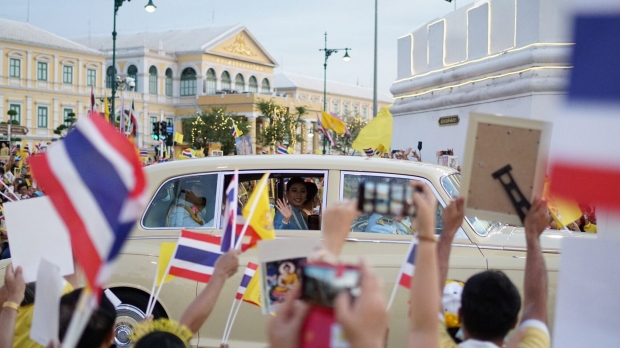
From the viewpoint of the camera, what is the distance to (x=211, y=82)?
96250 mm

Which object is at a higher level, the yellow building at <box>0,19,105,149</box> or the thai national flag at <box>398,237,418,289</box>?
the yellow building at <box>0,19,105,149</box>

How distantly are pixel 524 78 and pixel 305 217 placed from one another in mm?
15362

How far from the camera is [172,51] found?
97062 mm

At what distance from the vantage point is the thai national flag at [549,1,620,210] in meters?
2.57

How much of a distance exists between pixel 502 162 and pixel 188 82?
94.3 metres

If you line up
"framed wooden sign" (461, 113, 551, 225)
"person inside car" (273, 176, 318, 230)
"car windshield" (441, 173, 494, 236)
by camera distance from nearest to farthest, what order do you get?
1. "framed wooden sign" (461, 113, 551, 225)
2. "car windshield" (441, 173, 494, 236)
3. "person inside car" (273, 176, 318, 230)

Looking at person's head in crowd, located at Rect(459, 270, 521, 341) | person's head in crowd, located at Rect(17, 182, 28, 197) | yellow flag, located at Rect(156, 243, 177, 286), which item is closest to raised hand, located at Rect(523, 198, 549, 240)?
person's head in crowd, located at Rect(459, 270, 521, 341)

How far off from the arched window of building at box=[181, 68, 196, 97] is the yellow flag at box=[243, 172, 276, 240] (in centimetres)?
9166

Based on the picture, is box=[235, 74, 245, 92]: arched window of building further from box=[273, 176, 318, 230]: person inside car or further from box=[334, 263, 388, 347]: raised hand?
box=[334, 263, 388, 347]: raised hand

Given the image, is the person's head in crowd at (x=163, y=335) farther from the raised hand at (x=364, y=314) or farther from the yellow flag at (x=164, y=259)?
the raised hand at (x=364, y=314)

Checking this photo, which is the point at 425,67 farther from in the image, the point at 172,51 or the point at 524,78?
the point at 172,51

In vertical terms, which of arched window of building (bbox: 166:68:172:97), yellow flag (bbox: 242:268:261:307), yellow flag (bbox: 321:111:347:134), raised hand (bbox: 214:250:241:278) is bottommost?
yellow flag (bbox: 242:268:261:307)

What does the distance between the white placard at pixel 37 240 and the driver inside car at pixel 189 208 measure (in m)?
2.67

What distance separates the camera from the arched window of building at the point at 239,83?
100562mm
